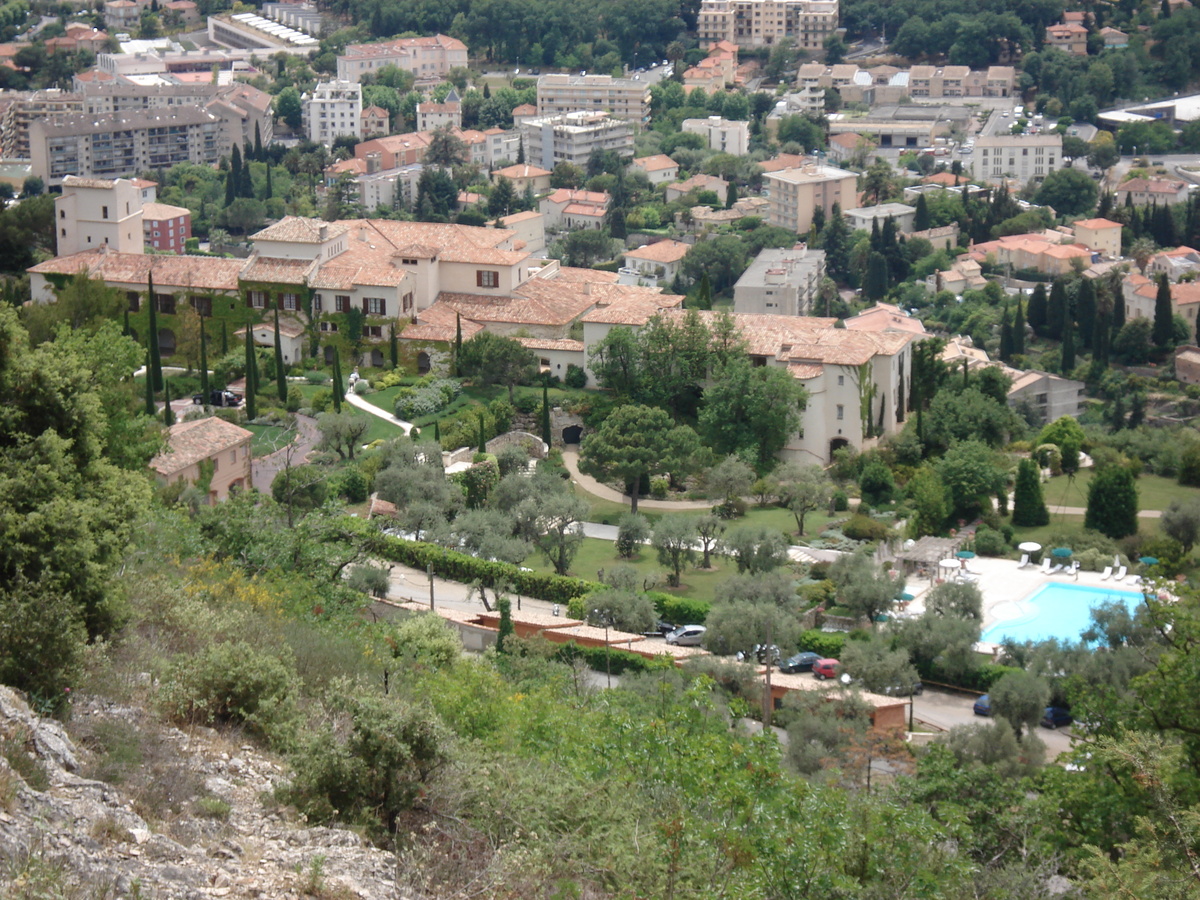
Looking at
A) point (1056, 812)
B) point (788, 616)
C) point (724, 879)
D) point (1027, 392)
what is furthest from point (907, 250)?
point (724, 879)

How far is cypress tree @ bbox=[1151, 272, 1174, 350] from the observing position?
66.2 m

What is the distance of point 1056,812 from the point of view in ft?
62.7

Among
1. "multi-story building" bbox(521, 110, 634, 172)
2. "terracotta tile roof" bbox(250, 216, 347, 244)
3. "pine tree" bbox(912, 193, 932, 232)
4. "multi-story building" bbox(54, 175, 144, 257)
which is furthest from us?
"multi-story building" bbox(521, 110, 634, 172)

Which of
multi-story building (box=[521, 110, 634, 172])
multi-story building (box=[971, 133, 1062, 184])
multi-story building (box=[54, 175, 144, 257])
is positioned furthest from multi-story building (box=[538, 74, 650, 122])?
multi-story building (box=[54, 175, 144, 257])

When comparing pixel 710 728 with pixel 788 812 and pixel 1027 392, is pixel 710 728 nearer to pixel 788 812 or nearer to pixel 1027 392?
pixel 788 812

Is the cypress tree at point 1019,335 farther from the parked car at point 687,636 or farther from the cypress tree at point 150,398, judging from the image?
the cypress tree at point 150,398

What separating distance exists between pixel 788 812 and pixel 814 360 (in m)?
30.5

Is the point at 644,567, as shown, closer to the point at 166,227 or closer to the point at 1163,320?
the point at 1163,320

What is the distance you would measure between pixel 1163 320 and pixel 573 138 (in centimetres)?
4151

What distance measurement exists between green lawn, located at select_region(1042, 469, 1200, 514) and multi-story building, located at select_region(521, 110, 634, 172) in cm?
5563

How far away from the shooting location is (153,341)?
45.1 metres

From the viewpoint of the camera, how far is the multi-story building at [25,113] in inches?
3893

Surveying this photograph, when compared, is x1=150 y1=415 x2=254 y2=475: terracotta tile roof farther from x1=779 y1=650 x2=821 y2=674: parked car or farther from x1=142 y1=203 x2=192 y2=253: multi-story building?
x1=142 y1=203 x2=192 y2=253: multi-story building

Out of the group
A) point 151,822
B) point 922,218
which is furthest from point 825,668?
point 922,218
